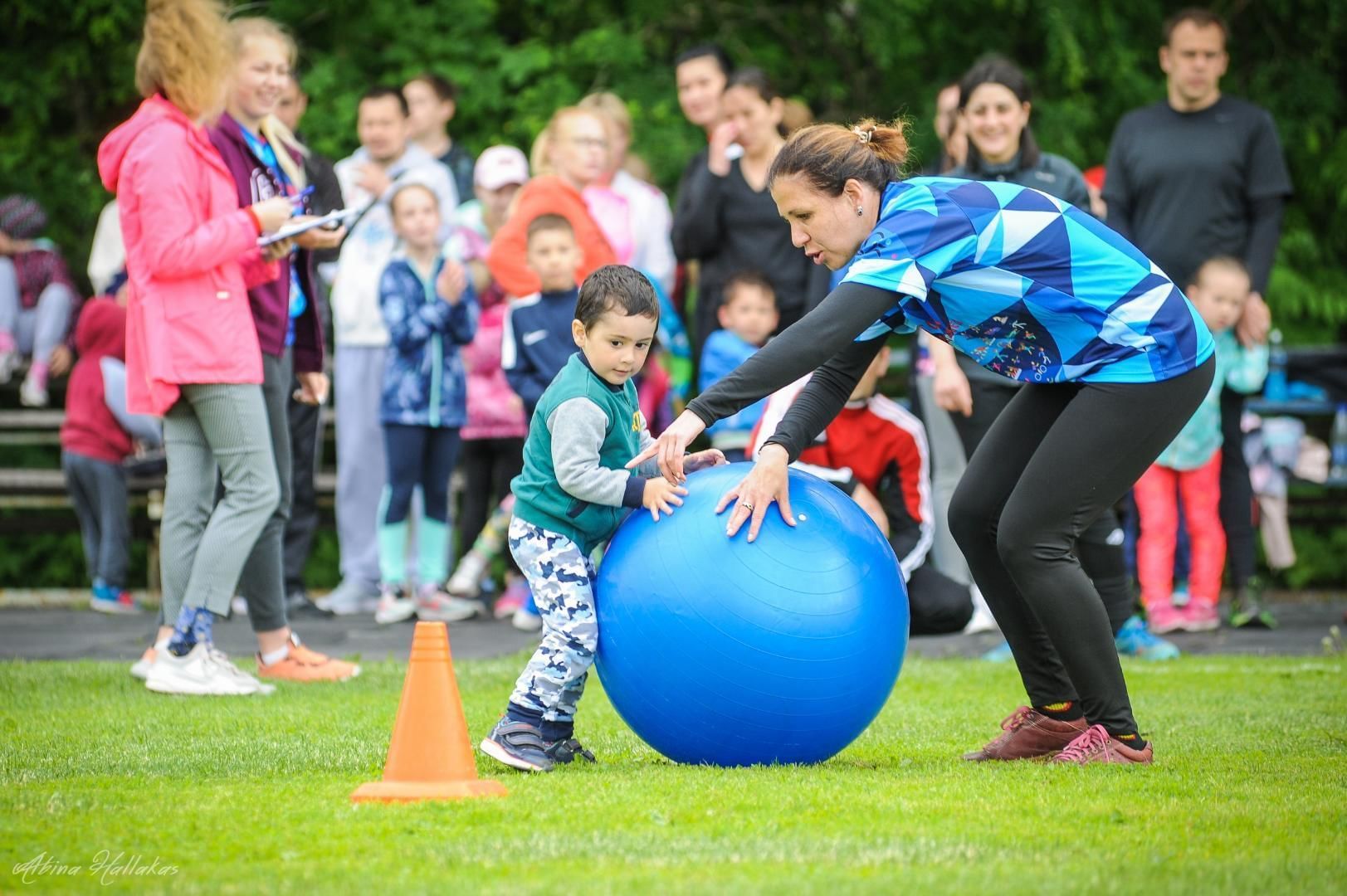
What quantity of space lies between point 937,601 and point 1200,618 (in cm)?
251

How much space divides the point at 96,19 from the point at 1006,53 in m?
7.61

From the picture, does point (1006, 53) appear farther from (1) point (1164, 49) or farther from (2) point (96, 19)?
(2) point (96, 19)

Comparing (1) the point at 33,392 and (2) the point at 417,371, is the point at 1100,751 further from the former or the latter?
(1) the point at 33,392

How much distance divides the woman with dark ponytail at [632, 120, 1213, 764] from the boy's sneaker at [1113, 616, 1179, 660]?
3525 millimetres

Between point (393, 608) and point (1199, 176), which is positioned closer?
point (1199, 176)

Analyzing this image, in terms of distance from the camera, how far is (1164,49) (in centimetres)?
1012

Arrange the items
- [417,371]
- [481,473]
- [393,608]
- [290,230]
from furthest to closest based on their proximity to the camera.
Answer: [481,473], [417,371], [393,608], [290,230]

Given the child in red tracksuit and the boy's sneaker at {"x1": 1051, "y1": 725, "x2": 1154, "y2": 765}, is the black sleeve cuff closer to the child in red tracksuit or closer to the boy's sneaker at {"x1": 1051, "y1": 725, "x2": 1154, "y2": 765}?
the boy's sneaker at {"x1": 1051, "y1": 725, "x2": 1154, "y2": 765}

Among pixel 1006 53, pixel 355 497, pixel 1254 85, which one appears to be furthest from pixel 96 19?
pixel 1254 85

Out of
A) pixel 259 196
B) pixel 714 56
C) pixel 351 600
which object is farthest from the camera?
pixel 351 600

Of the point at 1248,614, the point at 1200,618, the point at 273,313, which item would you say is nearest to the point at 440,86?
the point at 273,313

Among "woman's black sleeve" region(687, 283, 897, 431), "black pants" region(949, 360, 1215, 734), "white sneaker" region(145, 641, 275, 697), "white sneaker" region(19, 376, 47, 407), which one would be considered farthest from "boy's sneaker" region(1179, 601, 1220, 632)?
"white sneaker" region(19, 376, 47, 407)

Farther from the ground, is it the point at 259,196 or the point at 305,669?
the point at 259,196

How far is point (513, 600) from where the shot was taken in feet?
35.1
